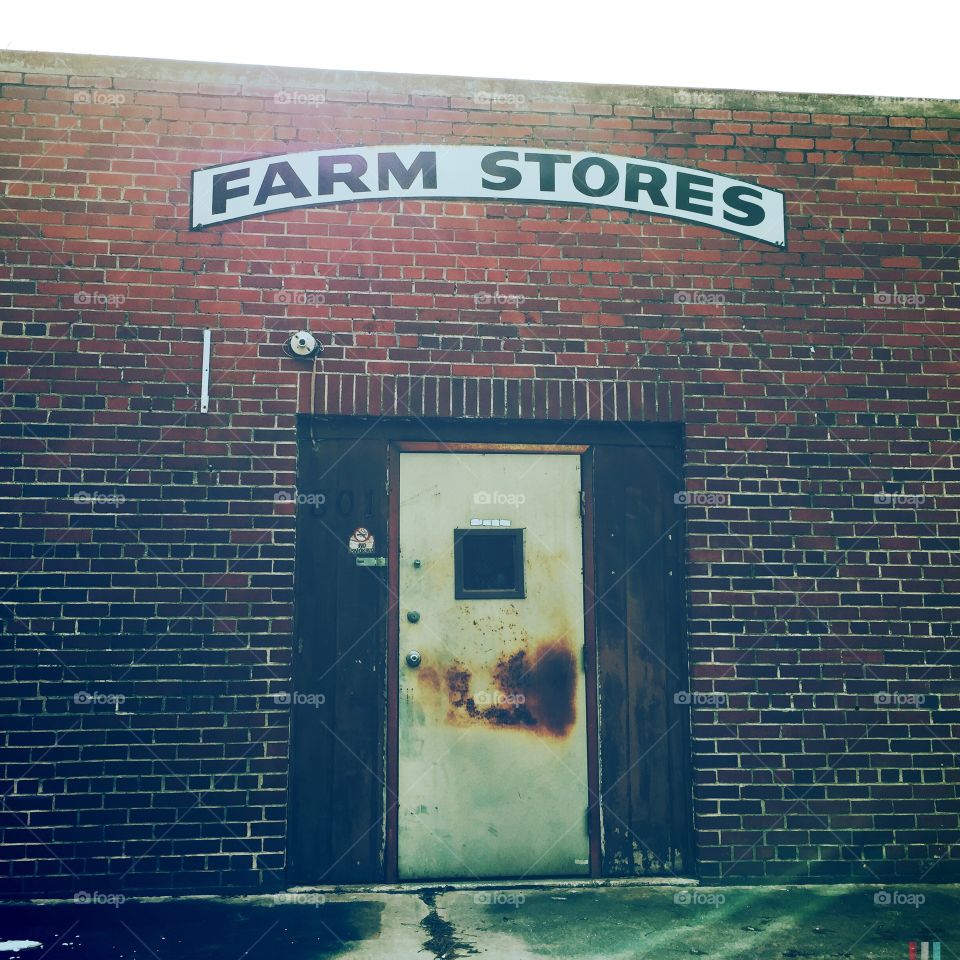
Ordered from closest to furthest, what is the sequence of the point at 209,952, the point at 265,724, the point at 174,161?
the point at 209,952 < the point at 265,724 < the point at 174,161

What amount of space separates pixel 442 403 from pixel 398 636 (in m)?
1.34

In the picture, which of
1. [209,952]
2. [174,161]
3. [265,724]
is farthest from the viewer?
[174,161]

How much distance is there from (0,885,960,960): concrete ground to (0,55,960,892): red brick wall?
0.79 ft

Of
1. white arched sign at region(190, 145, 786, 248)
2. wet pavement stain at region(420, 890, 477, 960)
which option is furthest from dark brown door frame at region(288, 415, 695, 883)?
white arched sign at region(190, 145, 786, 248)

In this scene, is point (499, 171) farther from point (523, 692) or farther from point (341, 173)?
point (523, 692)

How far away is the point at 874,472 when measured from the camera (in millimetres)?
5000

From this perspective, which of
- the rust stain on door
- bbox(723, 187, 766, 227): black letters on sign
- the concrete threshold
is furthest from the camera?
bbox(723, 187, 766, 227): black letters on sign

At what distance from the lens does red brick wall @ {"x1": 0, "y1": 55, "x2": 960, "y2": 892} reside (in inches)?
176

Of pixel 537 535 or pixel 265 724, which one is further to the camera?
pixel 537 535

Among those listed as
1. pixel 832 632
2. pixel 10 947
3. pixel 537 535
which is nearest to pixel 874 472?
pixel 832 632

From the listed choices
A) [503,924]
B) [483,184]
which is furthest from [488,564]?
[483,184]

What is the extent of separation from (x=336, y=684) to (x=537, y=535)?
1413 millimetres

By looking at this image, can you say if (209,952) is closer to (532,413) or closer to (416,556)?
(416,556)

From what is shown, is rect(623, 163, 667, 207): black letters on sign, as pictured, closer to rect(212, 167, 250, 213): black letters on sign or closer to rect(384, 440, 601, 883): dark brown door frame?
rect(384, 440, 601, 883): dark brown door frame
